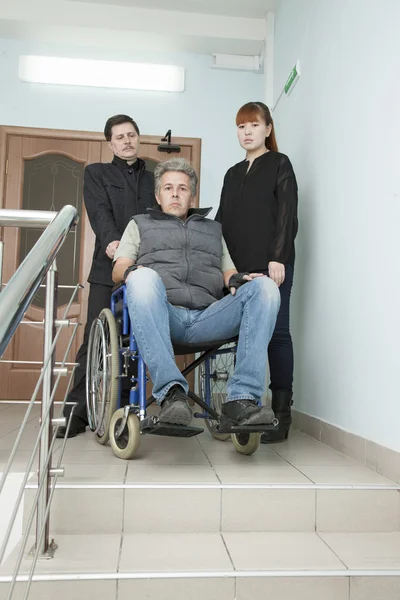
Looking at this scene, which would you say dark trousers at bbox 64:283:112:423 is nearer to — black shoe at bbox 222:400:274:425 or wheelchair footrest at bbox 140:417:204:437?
wheelchair footrest at bbox 140:417:204:437

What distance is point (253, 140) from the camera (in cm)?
253

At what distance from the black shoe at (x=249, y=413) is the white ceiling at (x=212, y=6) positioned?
277 cm

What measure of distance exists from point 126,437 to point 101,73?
2.70m

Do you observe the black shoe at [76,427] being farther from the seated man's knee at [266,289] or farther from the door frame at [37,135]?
the door frame at [37,135]

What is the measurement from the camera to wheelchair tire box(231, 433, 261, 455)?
6.74 feet

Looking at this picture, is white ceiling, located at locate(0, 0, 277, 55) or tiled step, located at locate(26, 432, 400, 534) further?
white ceiling, located at locate(0, 0, 277, 55)

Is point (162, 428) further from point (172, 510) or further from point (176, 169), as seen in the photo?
point (176, 169)

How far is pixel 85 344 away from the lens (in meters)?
2.60

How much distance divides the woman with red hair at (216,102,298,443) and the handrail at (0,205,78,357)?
55.7 inches

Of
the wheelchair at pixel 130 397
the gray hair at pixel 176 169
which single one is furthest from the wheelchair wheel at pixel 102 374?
the gray hair at pixel 176 169

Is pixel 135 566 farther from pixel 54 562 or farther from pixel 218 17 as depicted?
pixel 218 17

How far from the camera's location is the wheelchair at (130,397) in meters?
1.88

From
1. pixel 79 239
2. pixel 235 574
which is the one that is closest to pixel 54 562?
pixel 235 574

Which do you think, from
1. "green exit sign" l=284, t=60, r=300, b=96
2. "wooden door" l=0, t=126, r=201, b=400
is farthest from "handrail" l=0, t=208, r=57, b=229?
"wooden door" l=0, t=126, r=201, b=400
